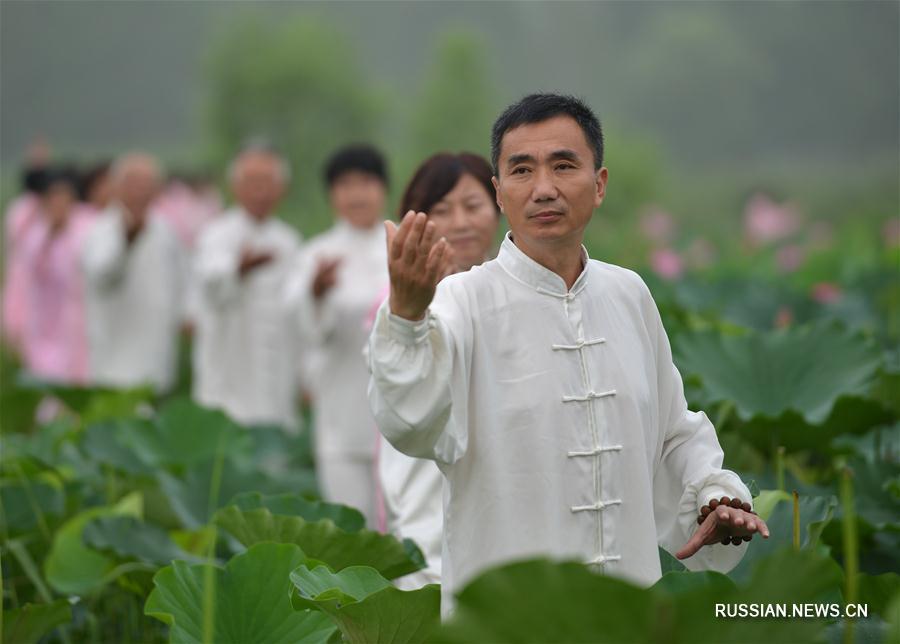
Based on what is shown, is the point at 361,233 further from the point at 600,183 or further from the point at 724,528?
the point at 724,528

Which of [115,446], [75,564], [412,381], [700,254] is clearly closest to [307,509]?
[75,564]

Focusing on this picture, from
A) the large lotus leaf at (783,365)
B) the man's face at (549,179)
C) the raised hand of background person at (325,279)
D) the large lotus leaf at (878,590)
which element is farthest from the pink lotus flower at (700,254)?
the man's face at (549,179)

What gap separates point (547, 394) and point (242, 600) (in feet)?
2.89

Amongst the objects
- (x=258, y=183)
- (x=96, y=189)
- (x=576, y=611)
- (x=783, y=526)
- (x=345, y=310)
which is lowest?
(x=576, y=611)

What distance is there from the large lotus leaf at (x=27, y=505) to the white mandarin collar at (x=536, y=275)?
2.69 m

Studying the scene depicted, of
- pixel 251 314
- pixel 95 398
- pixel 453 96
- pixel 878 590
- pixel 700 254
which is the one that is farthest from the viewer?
pixel 453 96

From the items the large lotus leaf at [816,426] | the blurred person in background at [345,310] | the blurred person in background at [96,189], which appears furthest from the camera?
the blurred person in background at [96,189]

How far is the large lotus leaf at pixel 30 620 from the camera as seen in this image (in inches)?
145

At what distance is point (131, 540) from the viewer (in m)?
4.76

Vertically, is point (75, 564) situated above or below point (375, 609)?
above

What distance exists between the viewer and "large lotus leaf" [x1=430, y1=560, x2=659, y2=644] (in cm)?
212

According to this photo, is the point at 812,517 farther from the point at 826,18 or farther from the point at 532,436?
the point at 826,18

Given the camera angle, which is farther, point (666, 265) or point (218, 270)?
point (666, 265)

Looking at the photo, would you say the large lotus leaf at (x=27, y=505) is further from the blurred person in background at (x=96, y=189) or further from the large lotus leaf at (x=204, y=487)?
the blurred person in background at (x=96, y=189)
